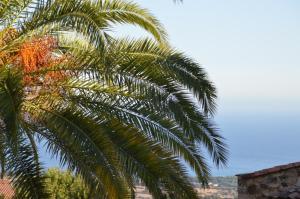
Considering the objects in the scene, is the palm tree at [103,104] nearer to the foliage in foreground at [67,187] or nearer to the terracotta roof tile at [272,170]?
the terracotta roof tile at [272,170]

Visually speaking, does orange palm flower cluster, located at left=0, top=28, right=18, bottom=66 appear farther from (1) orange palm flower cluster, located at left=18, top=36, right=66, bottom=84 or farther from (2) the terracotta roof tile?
(2) the terracotta roof tile

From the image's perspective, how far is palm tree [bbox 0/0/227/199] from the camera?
8.45 m

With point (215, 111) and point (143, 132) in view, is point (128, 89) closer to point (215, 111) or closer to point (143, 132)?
point (143, 132)

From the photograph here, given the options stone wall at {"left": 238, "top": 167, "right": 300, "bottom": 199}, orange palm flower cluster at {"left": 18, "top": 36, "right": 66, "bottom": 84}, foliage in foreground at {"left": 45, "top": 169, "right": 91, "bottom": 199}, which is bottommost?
stone wall at {"left": 238, "top": 167, "right": 300, "bottom": 199}

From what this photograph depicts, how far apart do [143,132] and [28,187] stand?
1974mm

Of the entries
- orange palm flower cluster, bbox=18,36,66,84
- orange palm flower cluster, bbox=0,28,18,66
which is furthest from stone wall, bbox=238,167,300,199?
orange palm flower cluster, bbox=0,28,18,66

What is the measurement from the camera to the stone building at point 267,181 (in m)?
10.8

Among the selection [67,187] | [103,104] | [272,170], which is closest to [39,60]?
[103,104]

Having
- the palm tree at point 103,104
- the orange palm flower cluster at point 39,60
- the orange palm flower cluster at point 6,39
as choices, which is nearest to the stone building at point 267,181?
the palm tree at point 103,104

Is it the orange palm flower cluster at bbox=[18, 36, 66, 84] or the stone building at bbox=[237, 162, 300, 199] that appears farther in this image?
the stone building at bbox=[237, 162, 300, 199]

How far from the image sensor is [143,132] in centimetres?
948

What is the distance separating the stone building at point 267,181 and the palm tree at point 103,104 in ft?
3.57

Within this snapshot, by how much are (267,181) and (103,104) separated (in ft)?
11.5

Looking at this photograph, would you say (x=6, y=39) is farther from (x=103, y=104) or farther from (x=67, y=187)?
(x=67, y=187)
